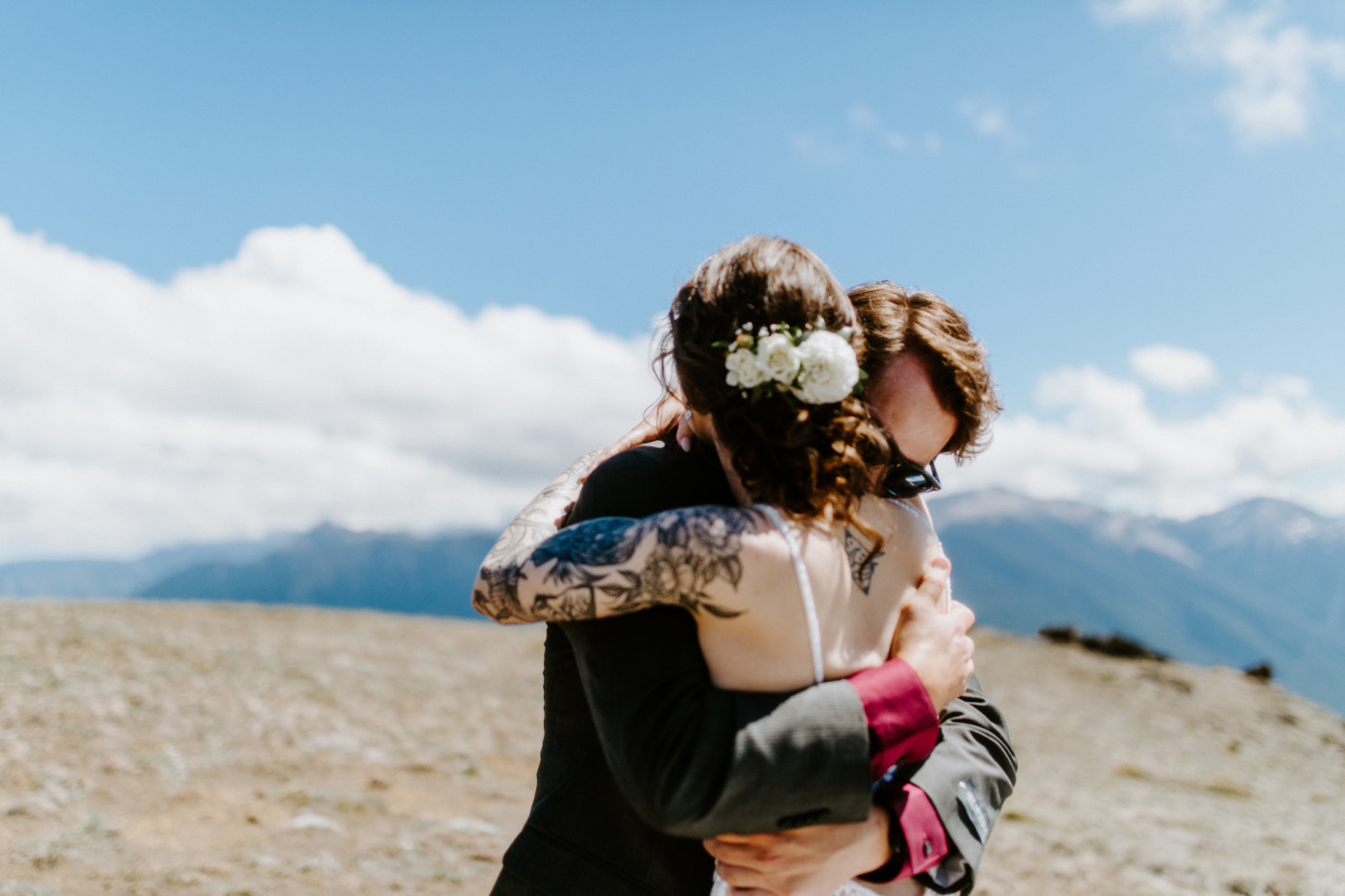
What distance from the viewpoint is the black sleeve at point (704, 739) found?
4.90ft

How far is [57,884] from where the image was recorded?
4.06 m

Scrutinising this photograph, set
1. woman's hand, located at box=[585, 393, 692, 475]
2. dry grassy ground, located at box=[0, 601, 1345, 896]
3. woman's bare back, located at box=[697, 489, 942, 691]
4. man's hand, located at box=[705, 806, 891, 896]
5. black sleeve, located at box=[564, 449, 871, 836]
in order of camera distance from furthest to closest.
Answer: dry grassy ground, located at box=[0, 601, 1345, 896]
woman's hand, located at box=[585, 393, 692, 475]
man's hand, located at box=[705, 806, 891, 896]
woman's bare back, located at box=[697, 489, 942, 691]
black sleeve, located at box=[564, 449, 871, 836]

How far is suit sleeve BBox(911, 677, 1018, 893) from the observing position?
198cm

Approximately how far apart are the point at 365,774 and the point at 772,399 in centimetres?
666

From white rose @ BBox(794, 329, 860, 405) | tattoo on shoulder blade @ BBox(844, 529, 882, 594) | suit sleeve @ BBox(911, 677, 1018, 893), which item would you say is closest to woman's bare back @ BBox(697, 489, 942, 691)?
tattoo on shoulder blade @ BBox(844, 529, 882, 594)

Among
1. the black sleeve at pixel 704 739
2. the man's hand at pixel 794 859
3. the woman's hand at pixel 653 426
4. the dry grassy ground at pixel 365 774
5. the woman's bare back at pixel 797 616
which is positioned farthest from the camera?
the dry grassy ground at pixel 365 774

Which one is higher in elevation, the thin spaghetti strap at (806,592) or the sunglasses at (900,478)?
the sunglasses at (900,478)

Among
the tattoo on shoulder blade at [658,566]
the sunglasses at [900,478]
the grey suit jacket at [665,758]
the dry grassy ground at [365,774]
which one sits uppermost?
the sunglasses at [900,478]

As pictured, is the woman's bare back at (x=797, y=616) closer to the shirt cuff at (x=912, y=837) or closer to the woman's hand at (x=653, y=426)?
the shirt cuff at (x=912, y=837)

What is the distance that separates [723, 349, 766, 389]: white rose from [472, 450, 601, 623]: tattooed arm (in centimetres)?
53

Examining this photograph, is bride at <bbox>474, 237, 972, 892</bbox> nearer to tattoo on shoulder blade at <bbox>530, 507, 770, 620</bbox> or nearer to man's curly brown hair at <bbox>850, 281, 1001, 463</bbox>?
tattoo on shoulder blade at <bbox>530, 507, 770, 620</bbox>

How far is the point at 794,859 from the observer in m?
1.72

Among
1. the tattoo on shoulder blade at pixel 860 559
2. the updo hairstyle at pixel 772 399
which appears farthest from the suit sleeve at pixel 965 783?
the updo hairstyle at pixel 772 399

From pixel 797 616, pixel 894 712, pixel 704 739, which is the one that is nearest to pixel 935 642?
pixel 894 712
